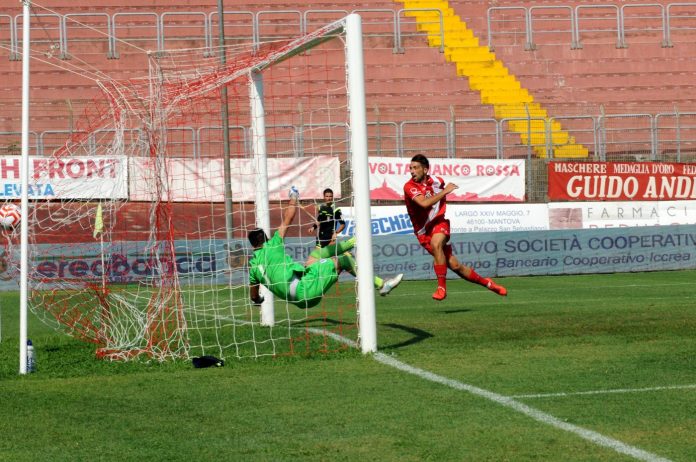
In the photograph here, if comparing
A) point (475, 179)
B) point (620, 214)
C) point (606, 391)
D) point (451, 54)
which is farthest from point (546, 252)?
point (606, 391)

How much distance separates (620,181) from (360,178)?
71.7 feet

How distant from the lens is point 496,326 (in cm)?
1266

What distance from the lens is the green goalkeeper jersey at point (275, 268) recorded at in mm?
11109

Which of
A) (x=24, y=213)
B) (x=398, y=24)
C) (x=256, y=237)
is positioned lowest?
(x=256, y=237)

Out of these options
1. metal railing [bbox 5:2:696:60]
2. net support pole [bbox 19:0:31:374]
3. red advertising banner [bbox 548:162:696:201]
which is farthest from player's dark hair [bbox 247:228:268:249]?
metal railing [bbox 5:2:696:60]

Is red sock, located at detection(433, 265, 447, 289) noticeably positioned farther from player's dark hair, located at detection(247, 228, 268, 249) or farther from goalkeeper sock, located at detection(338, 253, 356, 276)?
player's dark hair, located at detection(247, 228, 268, 249)

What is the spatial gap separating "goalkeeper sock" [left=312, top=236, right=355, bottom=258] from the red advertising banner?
18185 millimetres

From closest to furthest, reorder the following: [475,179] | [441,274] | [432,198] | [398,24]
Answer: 1. [432,198]
2. [441,274]
3. [475,179]
4. [398,24]

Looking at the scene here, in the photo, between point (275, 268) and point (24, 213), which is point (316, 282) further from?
point (24, 213)

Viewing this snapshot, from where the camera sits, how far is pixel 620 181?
101ft


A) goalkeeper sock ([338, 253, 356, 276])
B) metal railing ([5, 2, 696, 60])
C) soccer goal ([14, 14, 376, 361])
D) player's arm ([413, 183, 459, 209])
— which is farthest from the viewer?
metal railing ([5, 2, 696, 60])

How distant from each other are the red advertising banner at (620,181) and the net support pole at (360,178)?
20750 millimetres

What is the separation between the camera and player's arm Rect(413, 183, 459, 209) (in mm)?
12359

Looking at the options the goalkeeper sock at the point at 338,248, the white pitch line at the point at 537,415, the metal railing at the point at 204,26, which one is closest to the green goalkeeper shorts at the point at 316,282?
the goalkeeper sock at the point at 338,248
